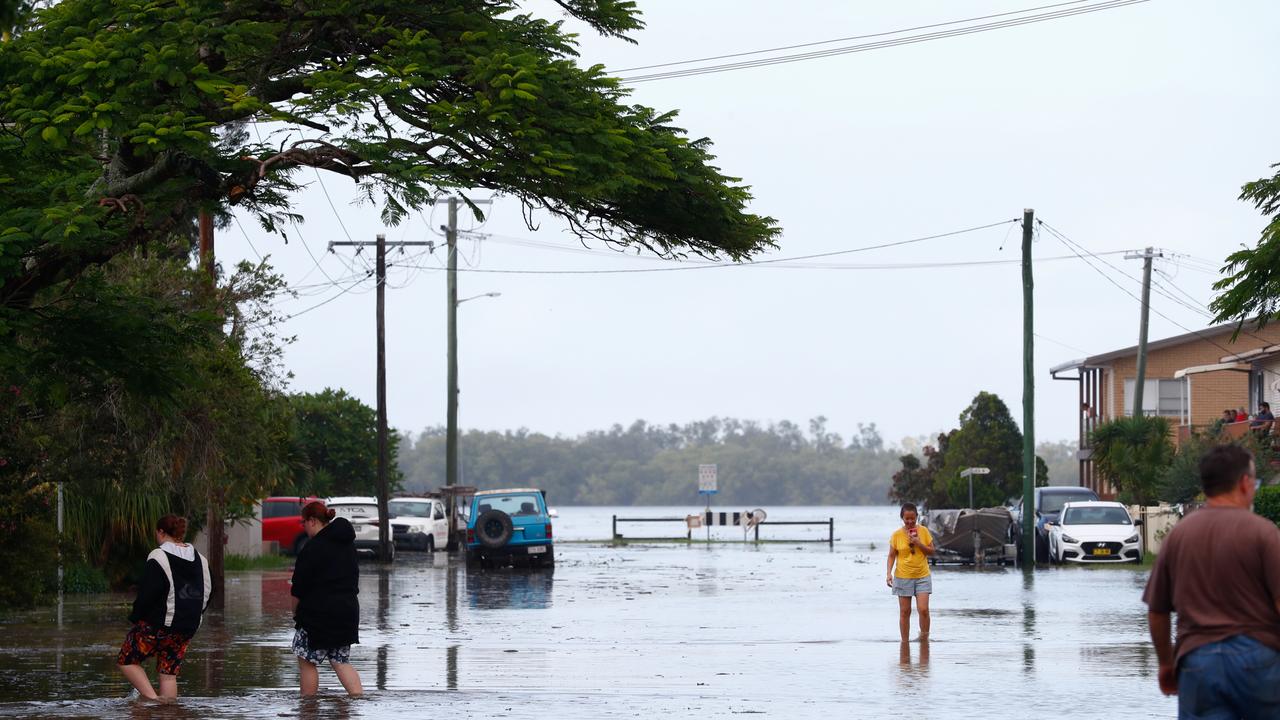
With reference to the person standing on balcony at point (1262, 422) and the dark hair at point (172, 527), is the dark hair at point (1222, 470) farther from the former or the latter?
the person standing on balcony at point (1262, 422)

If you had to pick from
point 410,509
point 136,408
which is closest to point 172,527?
point 136,408

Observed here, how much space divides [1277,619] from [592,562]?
37.6m

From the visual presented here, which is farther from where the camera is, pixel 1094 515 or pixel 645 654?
pixel 1094 515

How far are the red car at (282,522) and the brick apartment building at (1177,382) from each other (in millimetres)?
26824

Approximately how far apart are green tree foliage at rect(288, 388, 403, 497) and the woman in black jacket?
47216 mm

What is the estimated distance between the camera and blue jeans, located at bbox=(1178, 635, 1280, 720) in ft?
22.8

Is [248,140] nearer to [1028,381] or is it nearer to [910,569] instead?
[910,569]

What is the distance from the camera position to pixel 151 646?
43.3 feet

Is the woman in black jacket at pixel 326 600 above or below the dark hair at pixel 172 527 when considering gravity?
below

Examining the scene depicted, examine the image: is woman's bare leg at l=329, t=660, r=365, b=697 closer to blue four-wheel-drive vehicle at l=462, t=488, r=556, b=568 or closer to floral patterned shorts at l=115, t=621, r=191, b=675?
floral patterned shorts at l=115, t=621, r=191, b=675

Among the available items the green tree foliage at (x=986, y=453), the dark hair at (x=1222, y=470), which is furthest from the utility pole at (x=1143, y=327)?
the dark hair at (x=1222, y=470)

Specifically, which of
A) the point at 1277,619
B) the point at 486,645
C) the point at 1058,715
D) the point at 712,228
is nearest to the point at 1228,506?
the point at 1277,619

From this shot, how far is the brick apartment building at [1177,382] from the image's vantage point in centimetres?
5694

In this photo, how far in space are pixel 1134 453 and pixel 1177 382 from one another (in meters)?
13.4
